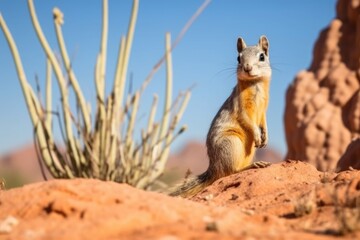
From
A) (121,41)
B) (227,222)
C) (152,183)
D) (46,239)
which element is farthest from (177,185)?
(46,239)

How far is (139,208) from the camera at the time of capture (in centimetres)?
448

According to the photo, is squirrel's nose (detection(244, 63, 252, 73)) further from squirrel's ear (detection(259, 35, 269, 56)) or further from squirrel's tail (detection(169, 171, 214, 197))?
squirrel's tail (detection(169, 171, 214, 197))

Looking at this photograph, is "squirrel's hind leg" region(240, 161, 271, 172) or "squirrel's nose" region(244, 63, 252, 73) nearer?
"squirrel's hind leg" region(240, 161, 271, 172)

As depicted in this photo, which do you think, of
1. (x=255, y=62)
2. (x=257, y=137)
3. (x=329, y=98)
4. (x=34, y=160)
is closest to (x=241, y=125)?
(x=257, y=137)

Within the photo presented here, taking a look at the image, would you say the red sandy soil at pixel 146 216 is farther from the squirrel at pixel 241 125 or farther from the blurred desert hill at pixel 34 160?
the blurred desert hill at pixel 34 160

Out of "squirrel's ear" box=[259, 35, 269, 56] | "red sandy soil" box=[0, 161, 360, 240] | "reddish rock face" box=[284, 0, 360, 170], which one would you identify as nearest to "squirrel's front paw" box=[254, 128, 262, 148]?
"squirrel's ear" box=[259, 35, 269, 56]

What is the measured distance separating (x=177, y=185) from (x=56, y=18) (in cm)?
361

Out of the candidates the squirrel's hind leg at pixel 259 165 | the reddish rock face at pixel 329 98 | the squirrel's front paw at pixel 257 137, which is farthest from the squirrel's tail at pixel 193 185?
the reddish rock face at pixel 329 98

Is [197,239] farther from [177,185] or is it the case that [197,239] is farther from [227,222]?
[177,185]

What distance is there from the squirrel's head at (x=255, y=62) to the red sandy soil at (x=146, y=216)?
3310 millimetres

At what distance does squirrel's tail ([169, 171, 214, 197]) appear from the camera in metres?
8.26

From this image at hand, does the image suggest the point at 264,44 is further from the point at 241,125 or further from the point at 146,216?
the point at 146,216

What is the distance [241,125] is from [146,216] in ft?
15.4

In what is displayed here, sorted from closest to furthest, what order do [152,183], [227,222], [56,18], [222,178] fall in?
1. [227,222]
2. [56,18]
3. [152,183]
4. [222,178]
